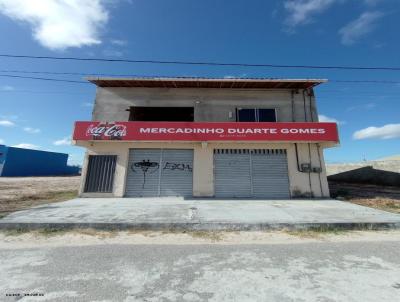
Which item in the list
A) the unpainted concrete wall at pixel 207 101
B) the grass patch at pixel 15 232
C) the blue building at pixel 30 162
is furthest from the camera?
the blue building at pixel 30 162

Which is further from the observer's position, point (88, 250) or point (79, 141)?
point (79, 141)

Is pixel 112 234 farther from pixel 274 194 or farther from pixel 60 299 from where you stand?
pixel 274 194

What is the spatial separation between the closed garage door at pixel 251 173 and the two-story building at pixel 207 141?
0.06m

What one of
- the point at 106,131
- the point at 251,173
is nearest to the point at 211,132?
the point at 251,173

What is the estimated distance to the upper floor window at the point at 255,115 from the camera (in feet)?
41.9

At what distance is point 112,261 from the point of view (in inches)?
144

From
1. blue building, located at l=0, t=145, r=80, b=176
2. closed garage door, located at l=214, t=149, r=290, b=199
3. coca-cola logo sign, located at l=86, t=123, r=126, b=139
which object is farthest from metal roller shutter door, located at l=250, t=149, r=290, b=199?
blue building, located at l=0, t=145, r=80, b=176

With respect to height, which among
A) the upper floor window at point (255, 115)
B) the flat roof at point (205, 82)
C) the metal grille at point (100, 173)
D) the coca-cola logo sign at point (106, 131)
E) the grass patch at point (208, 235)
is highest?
the flat roof at point (205, 82)

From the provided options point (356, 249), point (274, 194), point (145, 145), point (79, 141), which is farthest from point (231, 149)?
point (79, 141)

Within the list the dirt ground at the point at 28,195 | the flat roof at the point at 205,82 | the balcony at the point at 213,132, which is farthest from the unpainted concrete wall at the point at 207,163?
the flat roof at the point at 205,82

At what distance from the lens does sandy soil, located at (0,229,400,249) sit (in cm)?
467

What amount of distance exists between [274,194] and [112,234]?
8.81 metres

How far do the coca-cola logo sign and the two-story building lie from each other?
0.05 metres

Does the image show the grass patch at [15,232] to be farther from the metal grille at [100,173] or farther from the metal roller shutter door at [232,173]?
the metal roller shutter door at [232,173]
